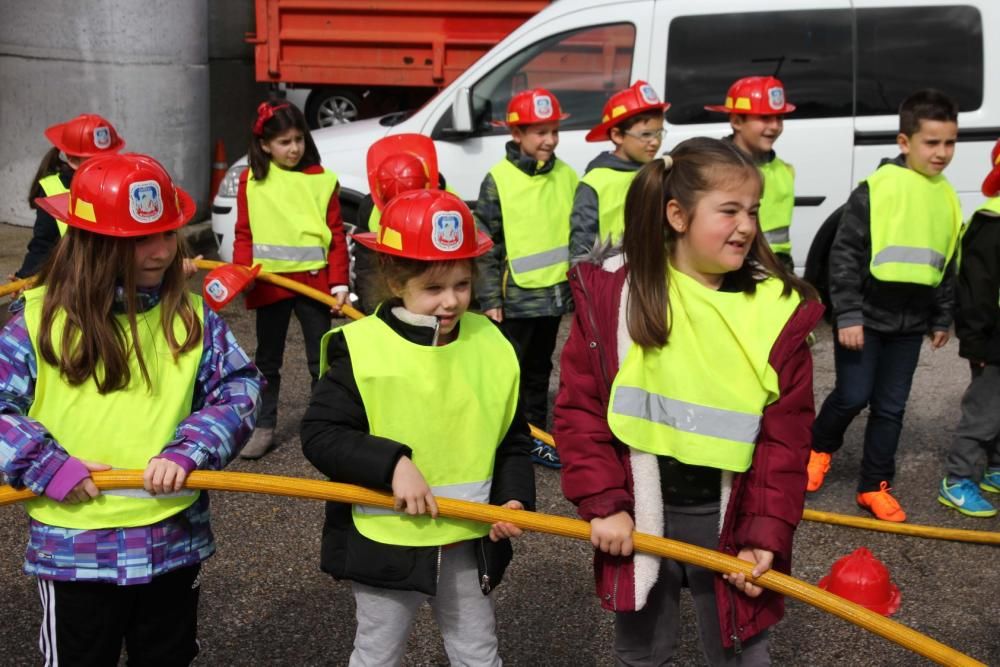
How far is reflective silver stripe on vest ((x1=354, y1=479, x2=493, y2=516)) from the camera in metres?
3.17

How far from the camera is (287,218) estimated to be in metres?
6.10

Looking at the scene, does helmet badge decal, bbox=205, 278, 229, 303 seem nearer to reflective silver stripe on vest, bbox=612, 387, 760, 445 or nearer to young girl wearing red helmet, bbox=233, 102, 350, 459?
young girl wearing red helmet, bbox=233, 102, 350, 459

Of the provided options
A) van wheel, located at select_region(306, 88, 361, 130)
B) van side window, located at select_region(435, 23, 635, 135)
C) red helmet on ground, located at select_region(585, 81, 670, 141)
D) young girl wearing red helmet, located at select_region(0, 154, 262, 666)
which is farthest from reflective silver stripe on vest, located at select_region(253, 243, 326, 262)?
van wheel, located at select_region(306, 88, 361, 130)

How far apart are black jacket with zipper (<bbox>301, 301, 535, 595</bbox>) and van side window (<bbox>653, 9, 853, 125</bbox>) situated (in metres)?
5.65

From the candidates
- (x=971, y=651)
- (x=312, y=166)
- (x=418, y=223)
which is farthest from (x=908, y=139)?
(x=418, y=223)

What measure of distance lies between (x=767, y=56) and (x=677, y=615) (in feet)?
19.4

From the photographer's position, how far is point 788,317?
3039 millimetres

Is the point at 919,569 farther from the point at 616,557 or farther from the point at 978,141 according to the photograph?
the point at 978,141

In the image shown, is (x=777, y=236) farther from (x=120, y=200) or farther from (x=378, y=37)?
(x=378, y=37)

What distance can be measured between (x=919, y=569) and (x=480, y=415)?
263cm

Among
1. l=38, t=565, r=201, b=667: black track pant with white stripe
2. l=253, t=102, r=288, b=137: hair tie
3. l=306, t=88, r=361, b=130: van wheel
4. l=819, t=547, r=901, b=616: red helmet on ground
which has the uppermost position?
l=306, t=88, r=361, b=130: van wheel

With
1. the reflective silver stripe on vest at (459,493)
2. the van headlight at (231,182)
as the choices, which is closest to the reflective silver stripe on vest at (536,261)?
the reflective silver stripe on vest at (459,493)

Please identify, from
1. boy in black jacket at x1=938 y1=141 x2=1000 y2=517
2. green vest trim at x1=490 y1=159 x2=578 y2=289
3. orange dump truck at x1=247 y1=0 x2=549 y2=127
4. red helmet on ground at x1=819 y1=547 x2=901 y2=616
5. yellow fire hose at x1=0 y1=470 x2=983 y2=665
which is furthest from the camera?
orange dump truck at x1=247 y1=0 x2=549 y2=127

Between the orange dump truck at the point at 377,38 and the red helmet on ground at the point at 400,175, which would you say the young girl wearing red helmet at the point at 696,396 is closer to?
the red helmet on ground at the point at 400,175
